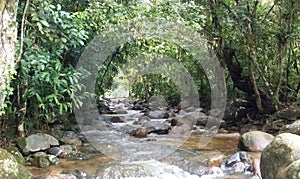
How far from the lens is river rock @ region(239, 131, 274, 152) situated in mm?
5430

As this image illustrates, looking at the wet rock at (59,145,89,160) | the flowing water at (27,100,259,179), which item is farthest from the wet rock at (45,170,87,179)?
the wet rock at (59,145,89,160)

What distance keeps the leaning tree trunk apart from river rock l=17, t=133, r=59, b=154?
5.09ft

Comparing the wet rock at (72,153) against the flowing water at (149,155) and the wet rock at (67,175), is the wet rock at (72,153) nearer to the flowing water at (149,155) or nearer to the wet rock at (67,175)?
the flowing water at (149,155)

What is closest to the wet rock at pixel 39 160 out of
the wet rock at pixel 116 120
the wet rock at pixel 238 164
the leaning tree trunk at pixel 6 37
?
the leaning tree trunk at pixel 6 37

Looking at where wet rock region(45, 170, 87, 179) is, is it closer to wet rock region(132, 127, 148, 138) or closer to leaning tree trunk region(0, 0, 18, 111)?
leaning tree trunk region(0, 0, 18, 111)

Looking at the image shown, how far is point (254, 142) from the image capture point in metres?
5.50

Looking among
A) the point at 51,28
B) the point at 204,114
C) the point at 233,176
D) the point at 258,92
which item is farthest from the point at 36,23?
the point at 204,114

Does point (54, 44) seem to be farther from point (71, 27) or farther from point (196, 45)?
point (196, 45)

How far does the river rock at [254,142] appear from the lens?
5430 millimetres

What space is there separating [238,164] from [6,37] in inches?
133

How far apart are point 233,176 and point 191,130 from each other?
12.4 feet

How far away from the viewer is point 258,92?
25.3ft

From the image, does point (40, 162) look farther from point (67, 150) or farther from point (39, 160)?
point (67, 150)

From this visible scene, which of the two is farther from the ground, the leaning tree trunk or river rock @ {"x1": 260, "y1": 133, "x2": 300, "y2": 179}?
the leaning tree trunk
